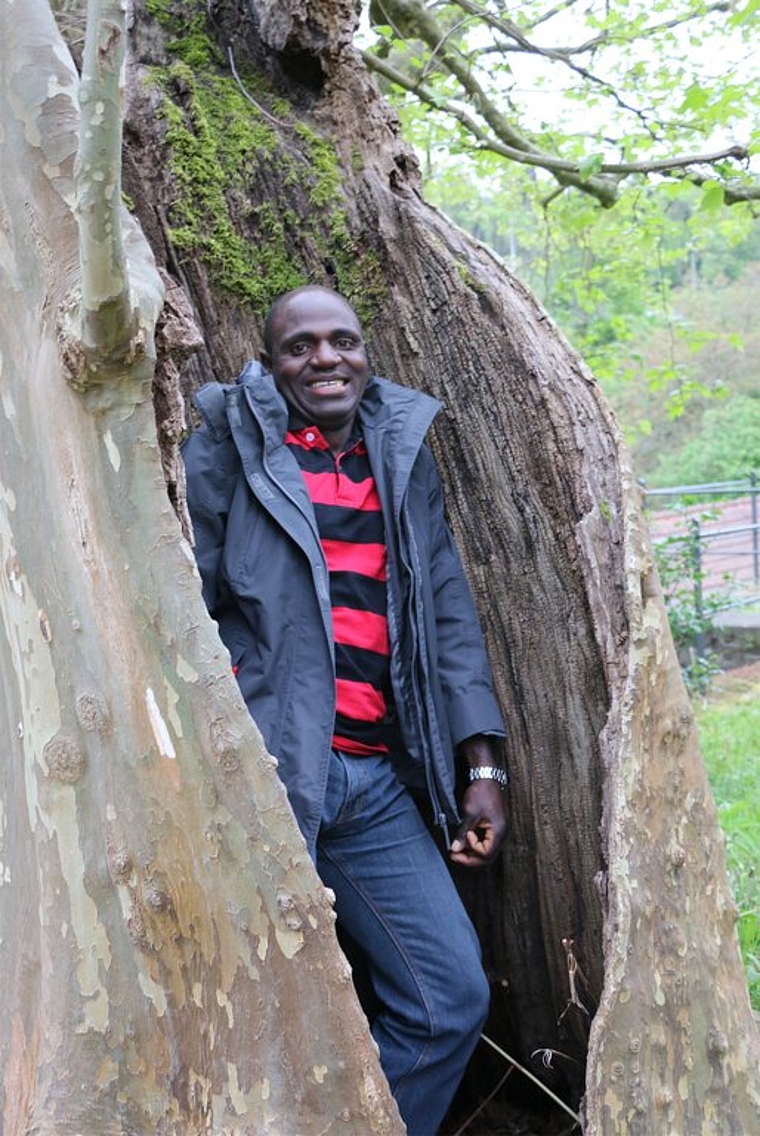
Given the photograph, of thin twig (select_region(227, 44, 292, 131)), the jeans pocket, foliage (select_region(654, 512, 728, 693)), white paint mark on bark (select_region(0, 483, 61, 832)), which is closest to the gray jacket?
the jeans pocket

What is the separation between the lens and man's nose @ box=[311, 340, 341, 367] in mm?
3227

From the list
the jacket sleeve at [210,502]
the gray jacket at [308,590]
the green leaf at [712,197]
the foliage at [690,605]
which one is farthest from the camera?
the foliage at [690,605]

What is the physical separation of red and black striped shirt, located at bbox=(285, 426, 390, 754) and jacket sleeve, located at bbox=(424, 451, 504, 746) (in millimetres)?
203

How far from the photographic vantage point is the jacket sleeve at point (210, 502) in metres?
3.05

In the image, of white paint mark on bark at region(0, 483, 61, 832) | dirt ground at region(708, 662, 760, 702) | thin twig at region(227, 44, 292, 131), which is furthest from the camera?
dirt ground at region(708, 662, 760, 702)

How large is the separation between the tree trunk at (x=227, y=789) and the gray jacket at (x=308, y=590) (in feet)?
1.16

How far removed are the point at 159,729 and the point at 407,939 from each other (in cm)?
106

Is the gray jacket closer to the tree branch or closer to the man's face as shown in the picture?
the man's face

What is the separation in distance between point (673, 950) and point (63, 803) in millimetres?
1391

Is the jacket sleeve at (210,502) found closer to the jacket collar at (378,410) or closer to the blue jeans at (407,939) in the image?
the jacket collar at (378,410)

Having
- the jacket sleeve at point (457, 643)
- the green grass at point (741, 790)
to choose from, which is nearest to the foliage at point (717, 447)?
the green grass at point (741, 790)

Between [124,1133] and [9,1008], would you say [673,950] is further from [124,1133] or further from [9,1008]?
[9,1008]

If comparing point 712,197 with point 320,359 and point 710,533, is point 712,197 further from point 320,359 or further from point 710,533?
point 710,533

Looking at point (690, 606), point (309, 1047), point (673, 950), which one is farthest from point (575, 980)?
point (690, 606)
